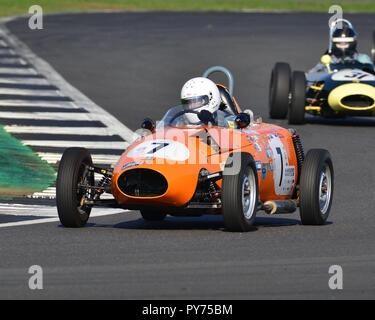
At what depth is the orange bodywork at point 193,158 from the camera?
1033 centimetres

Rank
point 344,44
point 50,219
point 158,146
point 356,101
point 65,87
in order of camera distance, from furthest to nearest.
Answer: point 65,87
point 344,44
point 356,101
point 50,219
point 158,146

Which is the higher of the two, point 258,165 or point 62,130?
point 62,130

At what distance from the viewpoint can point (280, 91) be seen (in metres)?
20.8

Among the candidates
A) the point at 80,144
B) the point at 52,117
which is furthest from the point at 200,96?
the point at 52,117

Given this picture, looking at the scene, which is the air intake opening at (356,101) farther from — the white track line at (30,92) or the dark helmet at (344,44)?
the white track line at (30,92)

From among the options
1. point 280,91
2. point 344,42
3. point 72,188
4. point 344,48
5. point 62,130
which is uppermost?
point 344,42

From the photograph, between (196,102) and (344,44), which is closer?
(196,102)

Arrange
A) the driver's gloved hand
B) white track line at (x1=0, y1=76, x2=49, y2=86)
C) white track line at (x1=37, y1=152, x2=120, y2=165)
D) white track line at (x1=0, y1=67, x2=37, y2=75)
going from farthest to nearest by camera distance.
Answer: white track line at (x1=0, y1=67, x2=37, y2=75) → white track line at (x1=0, y1=76, x2=49, y2=86) → white track line at (x1=37, y1=152, x2=120, y2=165) → the driver's gloved hand

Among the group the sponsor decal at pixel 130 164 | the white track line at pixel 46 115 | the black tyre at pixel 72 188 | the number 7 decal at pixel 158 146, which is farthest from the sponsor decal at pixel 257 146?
the white track line at pixel 46 115

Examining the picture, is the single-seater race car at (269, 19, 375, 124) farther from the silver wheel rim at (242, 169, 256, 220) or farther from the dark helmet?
the silver wheel rim at (242, 169, 256, 220)

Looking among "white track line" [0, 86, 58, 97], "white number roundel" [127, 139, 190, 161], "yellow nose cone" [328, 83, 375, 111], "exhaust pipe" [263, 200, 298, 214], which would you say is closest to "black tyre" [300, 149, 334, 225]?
"exhaust pipe" [263, 200, 298, 214]

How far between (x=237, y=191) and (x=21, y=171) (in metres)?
5.50

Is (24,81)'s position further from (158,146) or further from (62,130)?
(158,146)

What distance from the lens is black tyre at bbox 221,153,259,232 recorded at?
10125mm
